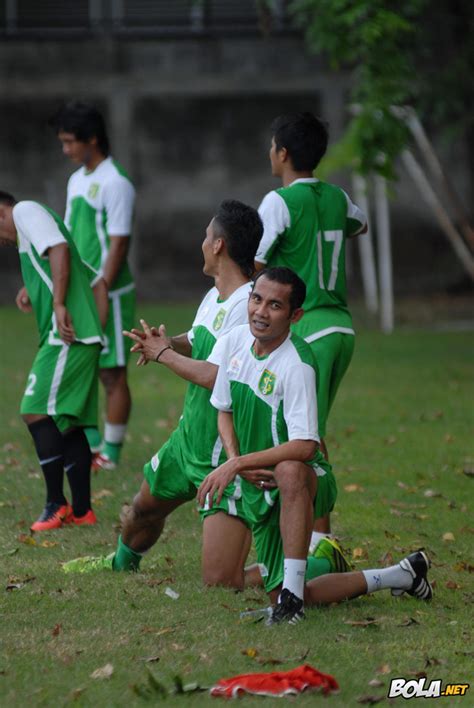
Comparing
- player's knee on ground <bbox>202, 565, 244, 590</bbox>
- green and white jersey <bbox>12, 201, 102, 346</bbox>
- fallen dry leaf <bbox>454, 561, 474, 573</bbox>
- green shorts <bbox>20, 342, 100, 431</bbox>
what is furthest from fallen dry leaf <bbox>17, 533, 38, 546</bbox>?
fallen dry leaf <bbox>454, 561, 474, 573</bbox>

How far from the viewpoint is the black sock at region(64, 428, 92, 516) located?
7.97 metres

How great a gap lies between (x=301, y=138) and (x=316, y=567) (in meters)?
2.16

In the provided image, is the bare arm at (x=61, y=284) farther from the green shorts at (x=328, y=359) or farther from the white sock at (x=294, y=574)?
the white sock at (x=294, y=574)

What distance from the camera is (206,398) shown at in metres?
6.30

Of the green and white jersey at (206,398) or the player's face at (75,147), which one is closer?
the green and white jersey at (206,398)

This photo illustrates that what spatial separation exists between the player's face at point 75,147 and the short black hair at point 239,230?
128 inches

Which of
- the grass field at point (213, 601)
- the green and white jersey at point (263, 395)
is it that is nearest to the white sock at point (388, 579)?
the grass field at point (213, 601)

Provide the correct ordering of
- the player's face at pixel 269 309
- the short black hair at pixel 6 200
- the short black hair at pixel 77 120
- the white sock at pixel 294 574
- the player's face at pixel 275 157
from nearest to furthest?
1. the white sock at pixel 294 574
2. the player's face at pixel 269 309
3. the player's face at pixel 275 157
4. the short black hair at pixel 6 200
5. the short black hair at pixel 77 120

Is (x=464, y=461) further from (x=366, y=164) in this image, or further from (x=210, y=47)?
(x=210, y=47)

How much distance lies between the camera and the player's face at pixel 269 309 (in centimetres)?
581

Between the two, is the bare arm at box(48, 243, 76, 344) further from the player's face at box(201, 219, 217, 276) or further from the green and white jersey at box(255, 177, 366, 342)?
the player's face at box(201, 219, 217, 276)

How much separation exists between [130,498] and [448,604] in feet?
9.47

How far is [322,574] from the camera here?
618 centimetres

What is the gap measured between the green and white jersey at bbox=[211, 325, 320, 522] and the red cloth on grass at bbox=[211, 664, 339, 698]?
1.07m
